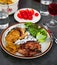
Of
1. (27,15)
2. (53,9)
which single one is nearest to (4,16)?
(27,15)

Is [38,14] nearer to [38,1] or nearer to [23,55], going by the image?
[38,1]

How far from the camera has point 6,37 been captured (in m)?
1.01

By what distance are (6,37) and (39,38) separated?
154mm

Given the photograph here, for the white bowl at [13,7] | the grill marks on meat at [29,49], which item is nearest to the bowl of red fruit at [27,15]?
the white bowl at [13,7]

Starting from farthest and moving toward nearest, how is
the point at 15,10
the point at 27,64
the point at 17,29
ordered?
the point at 15,10, the point at 17,29, the point at 27,64

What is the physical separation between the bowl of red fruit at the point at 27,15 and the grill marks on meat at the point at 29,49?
0.66 feet

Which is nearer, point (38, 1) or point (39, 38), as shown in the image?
point (39, 38)

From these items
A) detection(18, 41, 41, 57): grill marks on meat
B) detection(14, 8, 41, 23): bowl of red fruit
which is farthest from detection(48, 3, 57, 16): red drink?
detection(18, 41, 41, 57): grill marks on meat

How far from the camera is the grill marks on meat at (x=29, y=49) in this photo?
94 centimetres

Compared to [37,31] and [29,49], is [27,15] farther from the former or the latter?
[29,49]

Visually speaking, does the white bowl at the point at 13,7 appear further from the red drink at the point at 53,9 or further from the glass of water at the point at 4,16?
the red drink at the point at 53,9

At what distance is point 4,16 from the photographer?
43.8 inches

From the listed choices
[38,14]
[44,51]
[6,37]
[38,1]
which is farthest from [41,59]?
[38,1]

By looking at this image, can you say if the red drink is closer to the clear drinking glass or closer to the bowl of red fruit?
the bowl of red fruit
